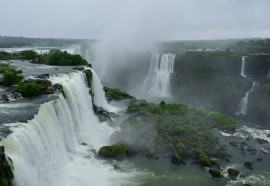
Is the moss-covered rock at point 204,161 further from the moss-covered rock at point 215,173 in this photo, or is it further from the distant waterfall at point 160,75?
the distant waterfall at point 160,75

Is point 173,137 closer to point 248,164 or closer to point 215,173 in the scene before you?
point 215,173

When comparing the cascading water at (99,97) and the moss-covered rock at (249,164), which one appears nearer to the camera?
the moss-covered rock at (249,164)

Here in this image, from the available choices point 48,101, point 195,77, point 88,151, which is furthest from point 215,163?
point 195,77

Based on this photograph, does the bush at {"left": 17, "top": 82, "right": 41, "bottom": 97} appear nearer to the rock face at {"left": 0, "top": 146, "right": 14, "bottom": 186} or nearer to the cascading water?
the rock face at {"left": 0, "top": 146, "right": 14, "bottom": 186}

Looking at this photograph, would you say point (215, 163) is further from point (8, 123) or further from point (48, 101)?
point (8, 123)

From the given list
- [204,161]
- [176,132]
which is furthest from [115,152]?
[176,132]

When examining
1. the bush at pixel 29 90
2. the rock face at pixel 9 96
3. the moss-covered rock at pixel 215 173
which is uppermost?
the bush at pixel 29 90

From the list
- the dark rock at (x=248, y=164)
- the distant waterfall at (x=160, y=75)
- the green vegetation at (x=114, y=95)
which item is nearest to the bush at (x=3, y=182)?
the dark rock at (x=248, y=164)
